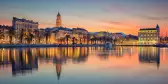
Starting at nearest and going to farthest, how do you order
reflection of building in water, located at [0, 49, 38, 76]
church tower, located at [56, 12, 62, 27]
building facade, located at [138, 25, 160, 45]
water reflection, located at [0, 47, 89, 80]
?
reflection of building in water, located at [0, 49, 38, 76], water reflection, located at [0, 47, 89, 80], church tower, located at [56, 12, 62, 27], building facade, located at [138, 25, 160, 45]

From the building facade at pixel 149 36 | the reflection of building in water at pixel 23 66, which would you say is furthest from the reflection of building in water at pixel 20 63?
the building facade at pixel 149 36

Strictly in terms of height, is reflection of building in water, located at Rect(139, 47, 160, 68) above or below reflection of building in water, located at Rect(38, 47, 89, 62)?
below

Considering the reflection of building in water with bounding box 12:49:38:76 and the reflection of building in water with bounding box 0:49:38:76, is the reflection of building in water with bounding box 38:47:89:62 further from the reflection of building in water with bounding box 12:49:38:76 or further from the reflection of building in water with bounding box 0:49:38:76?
the reflection of building in water with bounding box 12:49:38:76

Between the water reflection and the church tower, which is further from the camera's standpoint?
the church tower

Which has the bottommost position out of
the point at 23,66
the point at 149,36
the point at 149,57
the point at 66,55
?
the point at 149,57

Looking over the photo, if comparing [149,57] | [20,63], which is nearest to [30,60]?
[20,63]

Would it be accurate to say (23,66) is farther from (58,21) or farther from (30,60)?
(58,21)

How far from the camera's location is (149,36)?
194m

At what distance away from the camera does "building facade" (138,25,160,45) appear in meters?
191

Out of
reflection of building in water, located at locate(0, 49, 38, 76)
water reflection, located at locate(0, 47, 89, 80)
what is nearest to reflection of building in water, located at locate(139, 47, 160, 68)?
water reflection, located at locate(0, 47, 89, 80)

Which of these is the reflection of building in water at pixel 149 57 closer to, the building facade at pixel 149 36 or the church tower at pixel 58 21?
the church tower at pixel 58 21

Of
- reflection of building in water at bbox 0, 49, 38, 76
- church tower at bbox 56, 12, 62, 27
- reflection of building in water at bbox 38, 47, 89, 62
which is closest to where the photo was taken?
reflection of building in water at bbox 0, 49, 38, 76

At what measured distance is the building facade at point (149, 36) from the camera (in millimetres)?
190512

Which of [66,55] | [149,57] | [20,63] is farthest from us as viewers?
[66,55]
